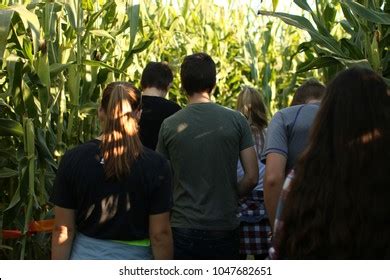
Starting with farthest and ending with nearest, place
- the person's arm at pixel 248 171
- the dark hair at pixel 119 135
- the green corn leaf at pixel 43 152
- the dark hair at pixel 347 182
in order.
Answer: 1. the green corn leaf at pixel 43 152
2. the person's arm at pixel 248 171
3. the dark hair at pixel 119 135
4. the dark hair at pixel 347 182

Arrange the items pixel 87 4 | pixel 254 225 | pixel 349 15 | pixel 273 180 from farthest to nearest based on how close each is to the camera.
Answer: pixel 87 4, pixel 349 15, pixel 254 225, pixel 273 180

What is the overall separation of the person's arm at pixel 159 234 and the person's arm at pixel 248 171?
2.69 ft

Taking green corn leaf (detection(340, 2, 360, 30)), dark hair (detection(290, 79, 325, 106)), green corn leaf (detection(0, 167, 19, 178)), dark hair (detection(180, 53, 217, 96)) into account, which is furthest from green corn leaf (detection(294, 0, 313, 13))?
green corn leaf (detection(0, 167, 19, 178))

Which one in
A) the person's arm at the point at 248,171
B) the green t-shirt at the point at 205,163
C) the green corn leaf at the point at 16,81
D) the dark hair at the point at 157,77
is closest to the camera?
the green t-shirt at the point at 205,163

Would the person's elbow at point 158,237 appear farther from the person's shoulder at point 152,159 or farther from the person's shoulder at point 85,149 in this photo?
the person's shoulder at point 85,149

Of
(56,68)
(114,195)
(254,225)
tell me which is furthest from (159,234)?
(56,68)

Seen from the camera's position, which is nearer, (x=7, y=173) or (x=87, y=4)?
(x=7, y=173)

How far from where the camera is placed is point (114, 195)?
3256mm

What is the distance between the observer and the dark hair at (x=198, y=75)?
409cm

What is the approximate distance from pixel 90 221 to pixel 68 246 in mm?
136

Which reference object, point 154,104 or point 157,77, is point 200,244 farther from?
point 157,77

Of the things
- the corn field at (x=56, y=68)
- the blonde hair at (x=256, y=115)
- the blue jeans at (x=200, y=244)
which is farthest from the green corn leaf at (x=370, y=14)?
the blue jeans at (x=200, y=244)

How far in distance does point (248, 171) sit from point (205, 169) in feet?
0.78

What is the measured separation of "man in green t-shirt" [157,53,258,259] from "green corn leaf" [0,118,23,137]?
997mm
